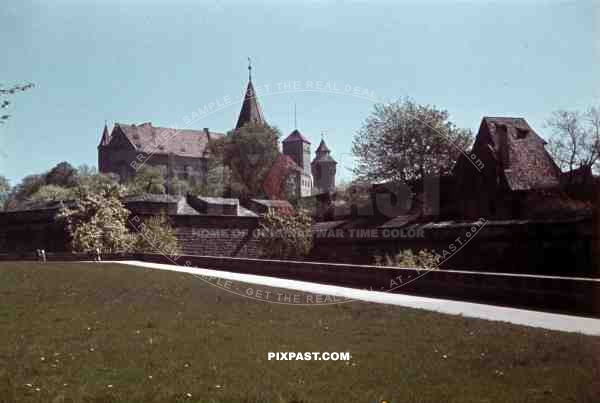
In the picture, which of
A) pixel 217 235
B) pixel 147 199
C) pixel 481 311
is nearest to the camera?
pixel 481 311

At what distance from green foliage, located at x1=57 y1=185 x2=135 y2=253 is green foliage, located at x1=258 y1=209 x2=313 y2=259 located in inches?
400

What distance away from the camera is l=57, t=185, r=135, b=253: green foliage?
Answer: 31594 millimetres

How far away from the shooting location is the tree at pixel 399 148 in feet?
125

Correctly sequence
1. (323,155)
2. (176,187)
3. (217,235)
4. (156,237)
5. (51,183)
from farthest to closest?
(323,155) < (51,183) < (176,187) < (217,235) < (156,237)

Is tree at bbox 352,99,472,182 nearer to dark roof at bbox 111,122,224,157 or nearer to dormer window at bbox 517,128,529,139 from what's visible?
dormer window at bbox 517,128,529,139

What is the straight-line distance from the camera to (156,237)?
106ft

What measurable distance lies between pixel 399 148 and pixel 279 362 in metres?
33.9

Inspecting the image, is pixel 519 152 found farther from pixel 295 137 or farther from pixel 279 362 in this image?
pixel 295 137

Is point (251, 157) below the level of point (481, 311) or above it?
above

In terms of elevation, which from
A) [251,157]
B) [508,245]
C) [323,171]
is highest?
[323,171]

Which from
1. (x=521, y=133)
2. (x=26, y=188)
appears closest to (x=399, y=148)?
(x=521, y=133)

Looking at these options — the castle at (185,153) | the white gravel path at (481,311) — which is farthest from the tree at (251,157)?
the white gravel path at (481,311)

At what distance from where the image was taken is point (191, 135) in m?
91.6

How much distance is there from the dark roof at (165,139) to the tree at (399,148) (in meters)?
40.0
